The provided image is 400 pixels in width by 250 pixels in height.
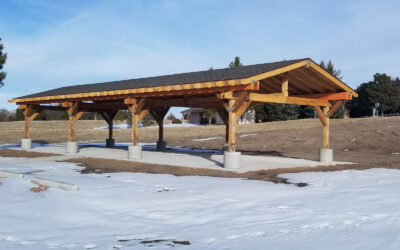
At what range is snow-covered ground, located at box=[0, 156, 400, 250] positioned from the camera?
4617 mm

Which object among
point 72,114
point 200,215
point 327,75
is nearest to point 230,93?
point 327,75

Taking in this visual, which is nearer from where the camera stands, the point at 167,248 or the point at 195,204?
the point at 167,248

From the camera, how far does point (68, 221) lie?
5.56 m

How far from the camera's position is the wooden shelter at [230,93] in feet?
38.0

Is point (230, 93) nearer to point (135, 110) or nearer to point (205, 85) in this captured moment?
point (205, 85)

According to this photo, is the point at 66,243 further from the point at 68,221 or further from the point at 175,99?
the point at 175,99

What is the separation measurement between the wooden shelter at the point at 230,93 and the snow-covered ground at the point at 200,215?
11.0 feet

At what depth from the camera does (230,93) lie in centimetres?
1151

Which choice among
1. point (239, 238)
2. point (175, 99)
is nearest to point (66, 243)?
point (239, 238)

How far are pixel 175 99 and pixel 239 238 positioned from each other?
41.6 feet

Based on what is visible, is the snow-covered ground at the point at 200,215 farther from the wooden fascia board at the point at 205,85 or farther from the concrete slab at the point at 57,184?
the wooden fascia board at the point at 205,85

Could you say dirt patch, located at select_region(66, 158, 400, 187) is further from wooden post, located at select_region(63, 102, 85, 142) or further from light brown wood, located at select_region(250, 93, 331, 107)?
wooden post, located at select_region(63, 102, 85, 142)

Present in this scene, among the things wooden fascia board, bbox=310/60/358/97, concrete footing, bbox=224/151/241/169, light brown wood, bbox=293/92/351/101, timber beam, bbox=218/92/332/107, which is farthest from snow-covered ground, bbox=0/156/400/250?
light brown wood, bbox=293/92/351/101

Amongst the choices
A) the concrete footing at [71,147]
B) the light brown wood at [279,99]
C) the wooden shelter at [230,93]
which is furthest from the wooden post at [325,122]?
the concrete footing at [71,147]
